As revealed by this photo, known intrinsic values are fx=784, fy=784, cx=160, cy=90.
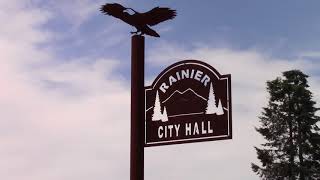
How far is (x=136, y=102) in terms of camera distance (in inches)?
571

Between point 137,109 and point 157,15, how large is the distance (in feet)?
6.08

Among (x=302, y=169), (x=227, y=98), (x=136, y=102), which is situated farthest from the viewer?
(x=302, y=169)

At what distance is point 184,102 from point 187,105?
0.10 meters

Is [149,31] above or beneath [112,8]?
beneath

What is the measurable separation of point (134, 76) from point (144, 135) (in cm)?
115

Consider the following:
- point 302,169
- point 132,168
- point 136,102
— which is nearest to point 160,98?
point 136,102

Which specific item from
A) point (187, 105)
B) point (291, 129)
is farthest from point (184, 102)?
point (291, 129)

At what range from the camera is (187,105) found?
1410cm

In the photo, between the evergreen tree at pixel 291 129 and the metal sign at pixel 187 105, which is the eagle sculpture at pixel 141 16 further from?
the evergreen tree at pixel 291 129

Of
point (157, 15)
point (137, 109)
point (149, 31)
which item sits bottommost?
point (137, 109)

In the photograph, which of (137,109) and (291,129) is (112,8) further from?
(291,129)

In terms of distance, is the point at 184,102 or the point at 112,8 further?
the point at 112,8

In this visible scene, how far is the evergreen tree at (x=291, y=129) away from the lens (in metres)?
49.8

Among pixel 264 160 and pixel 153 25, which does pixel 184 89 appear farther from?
pixel 264 160
